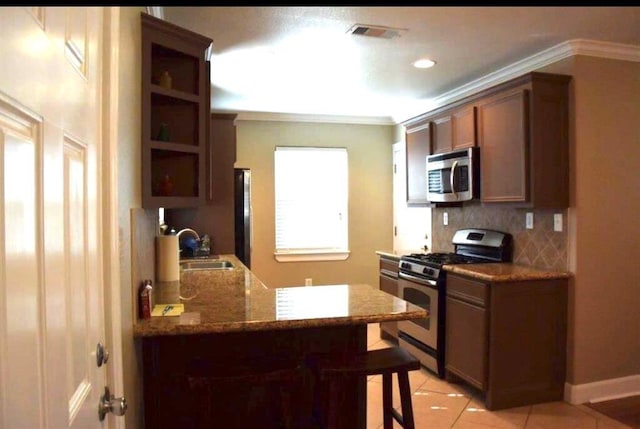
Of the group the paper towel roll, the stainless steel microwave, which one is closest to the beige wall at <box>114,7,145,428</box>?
the paper towel roll

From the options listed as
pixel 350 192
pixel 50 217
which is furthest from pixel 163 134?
pixel 350 192

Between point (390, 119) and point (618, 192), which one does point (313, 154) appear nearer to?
point (390, 119)

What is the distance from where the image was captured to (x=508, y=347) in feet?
10.1

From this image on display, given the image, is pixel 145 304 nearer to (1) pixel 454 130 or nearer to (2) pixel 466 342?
(2) pixel 466 342

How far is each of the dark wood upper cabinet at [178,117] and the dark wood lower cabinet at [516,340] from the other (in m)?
1.95

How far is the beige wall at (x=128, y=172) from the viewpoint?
1405mm

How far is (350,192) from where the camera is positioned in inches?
228

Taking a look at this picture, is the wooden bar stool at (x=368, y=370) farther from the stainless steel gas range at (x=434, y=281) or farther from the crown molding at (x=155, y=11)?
the crown molding at (x=155, y=11)

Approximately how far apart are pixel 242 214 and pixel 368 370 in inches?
119

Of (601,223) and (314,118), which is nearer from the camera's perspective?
(601,223)

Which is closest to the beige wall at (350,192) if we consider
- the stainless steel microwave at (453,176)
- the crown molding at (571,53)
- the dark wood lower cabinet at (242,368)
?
the stainless steel microwave at (453,176)

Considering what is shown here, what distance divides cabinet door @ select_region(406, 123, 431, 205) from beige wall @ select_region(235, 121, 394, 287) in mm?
1276

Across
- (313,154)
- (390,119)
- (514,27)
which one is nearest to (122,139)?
(514,27)

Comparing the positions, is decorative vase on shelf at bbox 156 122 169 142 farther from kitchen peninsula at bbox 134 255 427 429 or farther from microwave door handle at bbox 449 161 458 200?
microwave door handle at bbox 449 161 458 200
